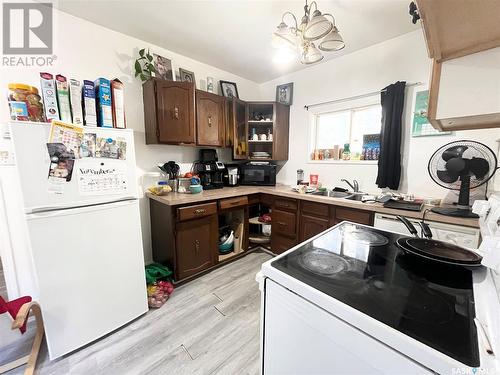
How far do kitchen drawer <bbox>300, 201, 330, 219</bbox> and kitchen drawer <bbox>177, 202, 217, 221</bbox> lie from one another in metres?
1.01

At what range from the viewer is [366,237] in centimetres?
107

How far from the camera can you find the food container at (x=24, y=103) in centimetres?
115

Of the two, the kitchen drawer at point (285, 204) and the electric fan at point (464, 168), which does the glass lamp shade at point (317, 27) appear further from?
the kitchen drawer at point (285, 204)

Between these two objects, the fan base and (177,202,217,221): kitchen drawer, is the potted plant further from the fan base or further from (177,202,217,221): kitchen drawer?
the fan base

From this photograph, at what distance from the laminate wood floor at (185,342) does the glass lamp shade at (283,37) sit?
84.5 inches

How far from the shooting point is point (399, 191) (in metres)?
2.17

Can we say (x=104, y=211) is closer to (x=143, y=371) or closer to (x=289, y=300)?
(x=143, y=371)

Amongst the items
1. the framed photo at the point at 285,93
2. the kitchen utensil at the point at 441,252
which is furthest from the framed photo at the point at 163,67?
the kitchen utensil at the point at 441,252

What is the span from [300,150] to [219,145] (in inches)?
47.5

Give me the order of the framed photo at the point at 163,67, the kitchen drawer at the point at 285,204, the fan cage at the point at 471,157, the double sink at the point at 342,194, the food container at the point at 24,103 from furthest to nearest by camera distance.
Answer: the kitchen drawer at the point at 285,204 < the double sink at the point at 342,194 < the framed photo at the point at 163,67 < the fan cage at the point at 471,157 < the food container at the point at 24,103

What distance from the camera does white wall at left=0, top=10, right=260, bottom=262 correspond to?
1.74 m

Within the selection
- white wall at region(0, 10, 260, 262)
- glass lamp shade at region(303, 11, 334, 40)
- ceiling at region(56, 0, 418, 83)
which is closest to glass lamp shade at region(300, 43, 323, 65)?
glass lamp shade at region(303, 11, 334, 40)

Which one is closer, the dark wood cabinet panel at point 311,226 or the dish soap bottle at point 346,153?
the dark wood cabinet panel at point 311,226

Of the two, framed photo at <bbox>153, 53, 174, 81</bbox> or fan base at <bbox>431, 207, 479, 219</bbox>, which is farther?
framed photo at <bbox>153, 53, 174, 81</bbox>
